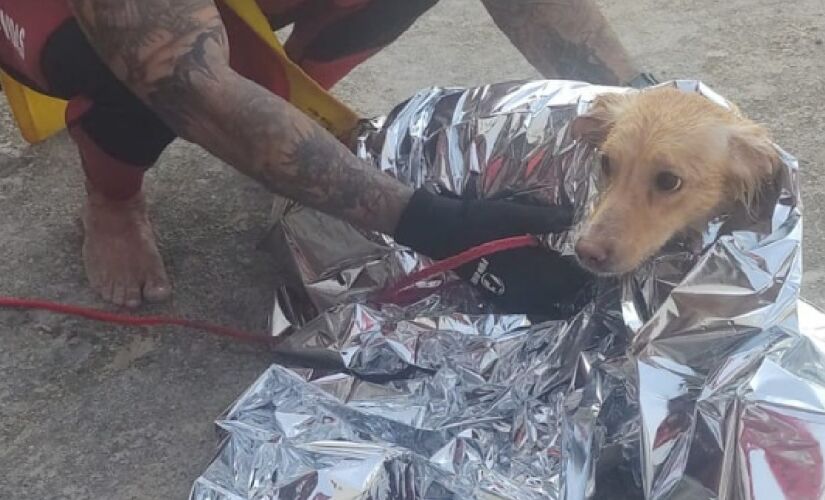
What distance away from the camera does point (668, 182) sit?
1839 millimetres

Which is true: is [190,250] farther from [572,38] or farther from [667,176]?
[667,176]

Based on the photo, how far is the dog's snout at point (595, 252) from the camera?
1.78 metres

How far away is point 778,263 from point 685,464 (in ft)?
1.14

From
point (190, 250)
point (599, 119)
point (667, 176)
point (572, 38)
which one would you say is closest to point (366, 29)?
point (572, 38)

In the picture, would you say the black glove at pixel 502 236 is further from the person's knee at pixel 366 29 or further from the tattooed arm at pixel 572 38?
the person's knee at pixel 366 29

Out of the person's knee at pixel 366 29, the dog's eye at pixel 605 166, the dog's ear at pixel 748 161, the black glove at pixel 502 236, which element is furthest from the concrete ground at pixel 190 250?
the dog's eye at pixel 605 166

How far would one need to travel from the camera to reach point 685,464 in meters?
1.59

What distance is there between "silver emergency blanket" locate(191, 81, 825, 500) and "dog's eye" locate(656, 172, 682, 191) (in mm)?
101

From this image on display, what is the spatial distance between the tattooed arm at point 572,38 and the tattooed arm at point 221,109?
2.16 feet

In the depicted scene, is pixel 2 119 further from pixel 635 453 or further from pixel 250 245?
pixel 635 453

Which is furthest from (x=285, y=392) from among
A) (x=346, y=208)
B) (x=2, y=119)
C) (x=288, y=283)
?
(x=2, y=119)

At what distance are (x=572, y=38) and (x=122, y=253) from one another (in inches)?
42.7

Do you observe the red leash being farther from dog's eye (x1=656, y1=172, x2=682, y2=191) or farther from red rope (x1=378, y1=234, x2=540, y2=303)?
dog's eye (x1=656, y1=172, x2=682, y2=191)

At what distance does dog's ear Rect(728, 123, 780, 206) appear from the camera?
182 centimetres
